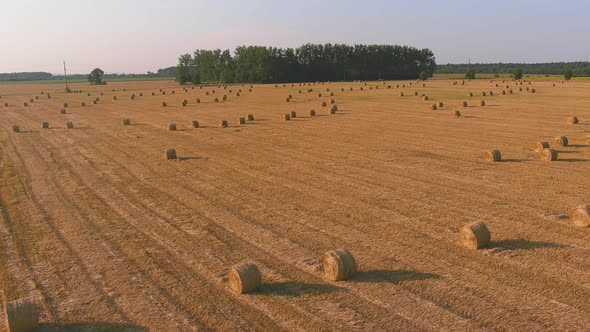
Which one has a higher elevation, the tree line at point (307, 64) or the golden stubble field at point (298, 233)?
the tree line at point (307, 64)

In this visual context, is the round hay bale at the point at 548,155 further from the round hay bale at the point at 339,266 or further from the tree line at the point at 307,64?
the tree line at the point at 307,64

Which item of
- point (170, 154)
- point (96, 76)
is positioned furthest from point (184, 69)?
point (170, 154)

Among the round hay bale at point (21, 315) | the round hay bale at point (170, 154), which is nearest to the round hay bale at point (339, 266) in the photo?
the round hay bale at point (21, 315)

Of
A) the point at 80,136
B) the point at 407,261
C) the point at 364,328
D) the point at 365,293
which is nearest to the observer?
the point at 364,328

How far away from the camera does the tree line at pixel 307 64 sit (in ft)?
399

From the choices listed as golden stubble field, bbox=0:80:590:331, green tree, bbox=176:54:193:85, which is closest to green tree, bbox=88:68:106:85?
green tree, bbox=176:54:193:85

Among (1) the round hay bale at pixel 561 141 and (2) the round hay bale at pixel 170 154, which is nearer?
(2) the round hay bale at pixel 170 154

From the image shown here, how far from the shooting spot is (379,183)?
16094 millimetres

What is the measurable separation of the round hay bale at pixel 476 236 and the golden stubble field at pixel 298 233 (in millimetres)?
213

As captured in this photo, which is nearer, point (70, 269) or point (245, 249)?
point (70, 269)

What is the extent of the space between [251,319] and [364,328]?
1805mm

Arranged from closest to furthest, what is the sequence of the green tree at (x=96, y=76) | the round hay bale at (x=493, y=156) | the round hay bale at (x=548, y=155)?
the round hay bale at (x=548, y=155)
the round hay bale at (x=493, y=156)
the green tree at (x=96, y=76)

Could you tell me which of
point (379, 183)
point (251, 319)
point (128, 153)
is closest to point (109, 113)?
point (128, 153)

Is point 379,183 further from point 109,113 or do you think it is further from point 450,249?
point 109,113
